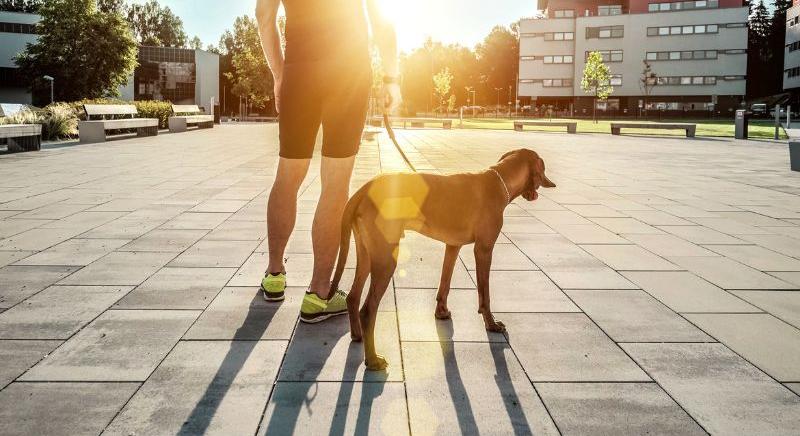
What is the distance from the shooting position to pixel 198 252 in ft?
17.3

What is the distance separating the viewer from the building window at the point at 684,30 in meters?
74.1

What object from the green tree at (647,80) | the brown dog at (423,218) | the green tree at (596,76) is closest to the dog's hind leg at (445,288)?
the brown dog at (423,218)

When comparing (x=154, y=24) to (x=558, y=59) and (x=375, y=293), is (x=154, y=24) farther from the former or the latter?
(x=375, y=293)

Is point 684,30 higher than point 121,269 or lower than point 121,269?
higher

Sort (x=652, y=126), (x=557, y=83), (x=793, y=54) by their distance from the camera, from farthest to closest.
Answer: (x=793, y=54) → (x=557, y=83) → (x=652, y=126)

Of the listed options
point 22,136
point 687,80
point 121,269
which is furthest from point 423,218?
point 687,80

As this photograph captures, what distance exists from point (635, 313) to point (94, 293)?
325cm

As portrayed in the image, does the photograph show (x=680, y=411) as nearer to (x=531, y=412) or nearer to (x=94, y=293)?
(x=531, y=412)

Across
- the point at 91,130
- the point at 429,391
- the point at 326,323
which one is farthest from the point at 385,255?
the point at 91,130

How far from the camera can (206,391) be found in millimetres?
2631

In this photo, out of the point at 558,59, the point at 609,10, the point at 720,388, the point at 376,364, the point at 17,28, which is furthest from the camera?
the point at 558,59

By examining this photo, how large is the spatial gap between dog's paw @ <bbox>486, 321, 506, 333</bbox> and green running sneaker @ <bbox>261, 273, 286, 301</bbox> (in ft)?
4.17

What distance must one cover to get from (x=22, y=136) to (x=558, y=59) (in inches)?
2894

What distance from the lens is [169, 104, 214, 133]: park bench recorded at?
27.0 m
